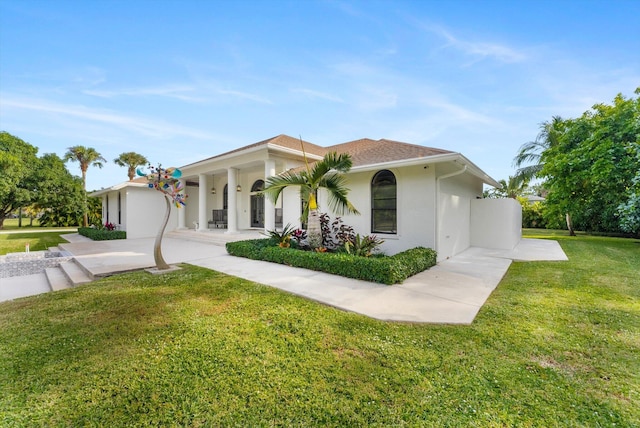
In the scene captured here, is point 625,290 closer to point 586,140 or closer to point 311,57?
point 311,57

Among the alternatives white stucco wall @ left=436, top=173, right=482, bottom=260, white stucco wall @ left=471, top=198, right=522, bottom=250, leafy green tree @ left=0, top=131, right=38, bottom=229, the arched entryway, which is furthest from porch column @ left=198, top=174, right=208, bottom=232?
leafy green tree @ left=0, top=131, right=38, bottom=229

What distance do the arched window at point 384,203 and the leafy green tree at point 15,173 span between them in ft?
92.5

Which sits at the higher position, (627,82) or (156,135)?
(627,82)

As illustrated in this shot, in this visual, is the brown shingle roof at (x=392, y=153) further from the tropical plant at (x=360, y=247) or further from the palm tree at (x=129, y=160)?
the palm tree at (x=129, y=160)

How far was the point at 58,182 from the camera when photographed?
93.5 feet

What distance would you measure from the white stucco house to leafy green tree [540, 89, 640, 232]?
16.1 feet

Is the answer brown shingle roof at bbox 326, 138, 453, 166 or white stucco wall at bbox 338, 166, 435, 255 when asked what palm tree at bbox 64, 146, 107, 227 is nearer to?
brown shingle roof at bbox 326, 138, 453, 166

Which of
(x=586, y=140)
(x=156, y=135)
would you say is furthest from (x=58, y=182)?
(x=586, y=140)

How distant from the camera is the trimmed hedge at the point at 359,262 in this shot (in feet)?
20.6

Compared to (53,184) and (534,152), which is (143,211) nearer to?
(53,184)

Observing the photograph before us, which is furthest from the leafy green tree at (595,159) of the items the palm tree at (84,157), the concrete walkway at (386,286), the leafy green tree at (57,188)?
the leafy green tree at (57,188)

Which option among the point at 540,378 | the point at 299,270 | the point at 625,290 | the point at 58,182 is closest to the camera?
the point at 540,378

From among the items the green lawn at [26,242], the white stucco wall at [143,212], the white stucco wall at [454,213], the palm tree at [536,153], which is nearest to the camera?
the white stucco wall at [454,213]

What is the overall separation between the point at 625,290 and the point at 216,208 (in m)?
19.2
